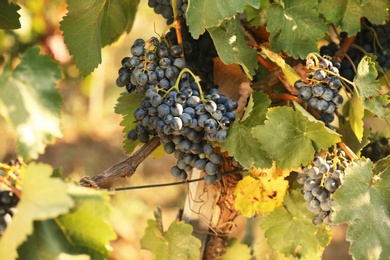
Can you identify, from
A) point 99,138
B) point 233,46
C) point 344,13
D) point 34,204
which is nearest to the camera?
A: point 34,204

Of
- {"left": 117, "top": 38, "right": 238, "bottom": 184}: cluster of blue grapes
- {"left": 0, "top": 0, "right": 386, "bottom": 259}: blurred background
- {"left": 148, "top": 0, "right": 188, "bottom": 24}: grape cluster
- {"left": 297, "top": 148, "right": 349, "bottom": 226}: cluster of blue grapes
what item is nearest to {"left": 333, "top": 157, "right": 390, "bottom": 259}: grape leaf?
{"left": 297, "top": 148, "right": 349, "bottom": 226}: cluster of blue grapes

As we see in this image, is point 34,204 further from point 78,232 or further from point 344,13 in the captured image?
point 344,13

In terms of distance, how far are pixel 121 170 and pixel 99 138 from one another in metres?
3.36

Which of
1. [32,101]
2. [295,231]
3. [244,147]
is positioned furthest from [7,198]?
[295,231]

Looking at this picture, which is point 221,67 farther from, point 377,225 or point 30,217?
point 30,217

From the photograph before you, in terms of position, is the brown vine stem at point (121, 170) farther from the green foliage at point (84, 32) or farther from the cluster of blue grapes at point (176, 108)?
the green foliage at point (84, 32)

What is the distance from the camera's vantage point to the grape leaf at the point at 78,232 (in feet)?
2.83

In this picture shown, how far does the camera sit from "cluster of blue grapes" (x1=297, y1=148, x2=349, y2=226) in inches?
44.2

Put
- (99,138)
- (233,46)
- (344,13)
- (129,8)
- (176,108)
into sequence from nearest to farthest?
(176,108)
(233,46)
(344,13)
(129,8)
(99,138)

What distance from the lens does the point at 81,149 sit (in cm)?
432

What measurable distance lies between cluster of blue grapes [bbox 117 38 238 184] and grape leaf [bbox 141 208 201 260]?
227 mm

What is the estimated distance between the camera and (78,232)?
0.89 meters

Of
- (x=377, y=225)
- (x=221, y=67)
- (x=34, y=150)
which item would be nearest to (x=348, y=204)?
(x=377, y=225)

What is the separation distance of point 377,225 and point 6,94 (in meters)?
0.68
